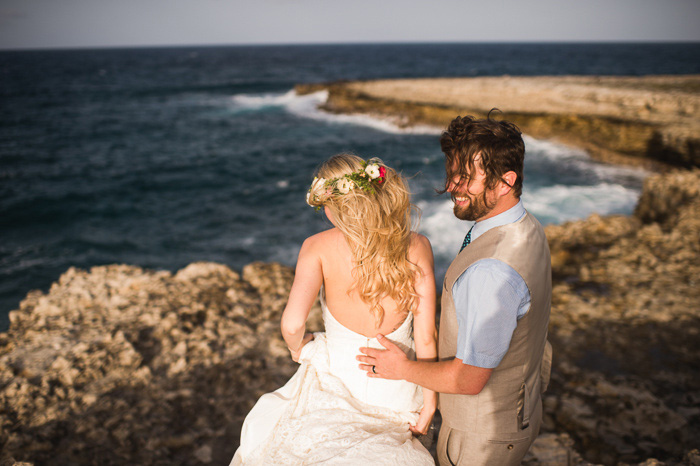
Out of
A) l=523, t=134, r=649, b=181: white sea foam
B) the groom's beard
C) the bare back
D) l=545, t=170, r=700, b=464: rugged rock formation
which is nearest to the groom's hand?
the bare back

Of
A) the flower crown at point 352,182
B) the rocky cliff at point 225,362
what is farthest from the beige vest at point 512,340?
the rocky cliff at point 225,362

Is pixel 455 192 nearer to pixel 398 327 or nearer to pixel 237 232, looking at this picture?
pixel 398 327

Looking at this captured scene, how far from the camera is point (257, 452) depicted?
84.7 inches

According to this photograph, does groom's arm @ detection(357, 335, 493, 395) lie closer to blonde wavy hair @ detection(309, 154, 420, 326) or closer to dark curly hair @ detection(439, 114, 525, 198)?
blonde wavy hair @ detection(309, 154, 420, 326)

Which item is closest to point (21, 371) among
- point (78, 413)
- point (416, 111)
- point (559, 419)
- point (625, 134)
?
point (78, 413)

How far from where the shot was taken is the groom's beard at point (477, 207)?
1.81 metres

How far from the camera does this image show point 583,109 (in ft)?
66.8

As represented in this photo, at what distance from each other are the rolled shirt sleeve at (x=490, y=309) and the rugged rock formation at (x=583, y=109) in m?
16.9

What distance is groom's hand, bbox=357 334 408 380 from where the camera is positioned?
207 cm

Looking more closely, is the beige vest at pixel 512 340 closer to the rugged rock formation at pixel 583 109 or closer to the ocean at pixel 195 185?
the ocean at pixel 195 185

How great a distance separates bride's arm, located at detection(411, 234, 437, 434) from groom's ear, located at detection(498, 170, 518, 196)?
53cm

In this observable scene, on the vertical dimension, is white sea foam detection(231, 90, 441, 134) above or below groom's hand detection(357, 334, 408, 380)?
above

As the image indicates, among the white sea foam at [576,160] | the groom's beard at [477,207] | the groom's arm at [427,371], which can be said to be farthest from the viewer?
the white sea foam at [576,160]

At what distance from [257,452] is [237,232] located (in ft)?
34.0
